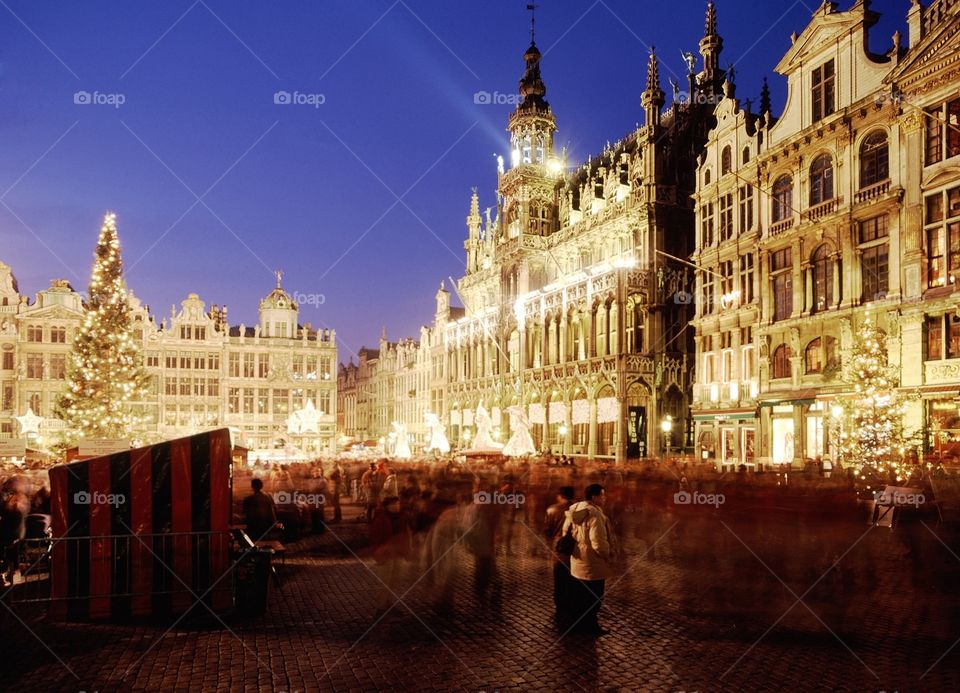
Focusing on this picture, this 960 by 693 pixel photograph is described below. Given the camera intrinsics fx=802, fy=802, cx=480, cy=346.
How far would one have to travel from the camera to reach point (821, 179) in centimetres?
3134

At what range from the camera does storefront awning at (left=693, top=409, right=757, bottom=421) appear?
34581 mm

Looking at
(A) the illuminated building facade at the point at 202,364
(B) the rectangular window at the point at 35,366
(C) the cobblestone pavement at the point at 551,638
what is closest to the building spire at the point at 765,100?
(C) the cobblestone pavement at the point at 551,638

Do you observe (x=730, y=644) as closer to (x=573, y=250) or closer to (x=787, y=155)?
(x=787, y=155)

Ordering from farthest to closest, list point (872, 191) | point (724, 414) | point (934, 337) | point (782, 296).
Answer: point (724, 414), point (782, 296), point (872, 191), point (934, 337)

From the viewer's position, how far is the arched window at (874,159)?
92.7 ft

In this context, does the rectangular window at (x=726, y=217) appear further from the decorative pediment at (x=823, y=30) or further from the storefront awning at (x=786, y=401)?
the storefront awning at (x=786, y=401)

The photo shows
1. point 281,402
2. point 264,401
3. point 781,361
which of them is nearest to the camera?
point 781,361

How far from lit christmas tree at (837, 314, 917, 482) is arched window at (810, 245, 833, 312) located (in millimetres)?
3757

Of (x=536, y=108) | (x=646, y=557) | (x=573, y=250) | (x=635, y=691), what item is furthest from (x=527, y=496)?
(x=536, y=108)

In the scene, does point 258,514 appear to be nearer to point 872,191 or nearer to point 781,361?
point 872,191

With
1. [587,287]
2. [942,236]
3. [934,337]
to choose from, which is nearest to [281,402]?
[587,287]

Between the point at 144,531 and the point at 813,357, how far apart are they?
88.1 feet

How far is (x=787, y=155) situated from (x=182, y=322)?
193 ft

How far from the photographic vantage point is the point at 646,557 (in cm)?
1441
